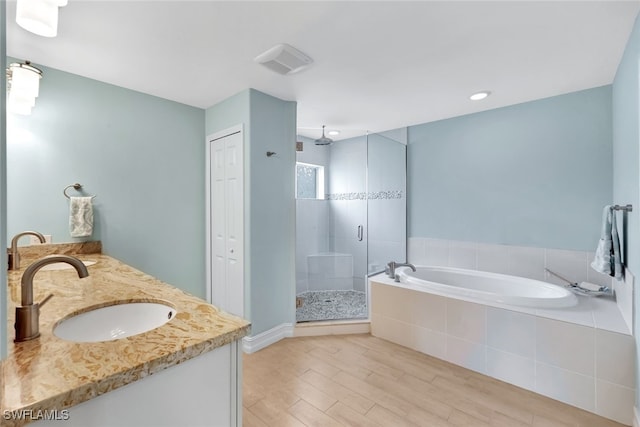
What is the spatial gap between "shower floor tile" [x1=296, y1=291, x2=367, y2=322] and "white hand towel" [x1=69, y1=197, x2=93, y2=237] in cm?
204

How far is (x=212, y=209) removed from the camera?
9.86ft

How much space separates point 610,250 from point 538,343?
2.66ft

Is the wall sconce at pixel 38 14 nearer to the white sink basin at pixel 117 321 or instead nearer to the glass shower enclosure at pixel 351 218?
the white sink basin at pixel 117 321

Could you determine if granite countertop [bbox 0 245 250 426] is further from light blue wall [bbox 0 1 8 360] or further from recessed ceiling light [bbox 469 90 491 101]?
recessed ceiling light [bbox 469 90 491 101]

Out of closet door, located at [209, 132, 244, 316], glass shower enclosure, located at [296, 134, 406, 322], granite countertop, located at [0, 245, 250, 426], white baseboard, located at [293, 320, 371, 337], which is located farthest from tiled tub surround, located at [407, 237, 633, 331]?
granite countertop, located at [0, 245, 250, 426]

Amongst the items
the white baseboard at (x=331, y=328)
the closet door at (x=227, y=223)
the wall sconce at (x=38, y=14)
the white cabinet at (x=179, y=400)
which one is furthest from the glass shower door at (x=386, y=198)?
the wall sconce at (x=38, y=14)

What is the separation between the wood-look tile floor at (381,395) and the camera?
1.71 m

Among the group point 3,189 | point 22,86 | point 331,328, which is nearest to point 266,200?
point 331,328

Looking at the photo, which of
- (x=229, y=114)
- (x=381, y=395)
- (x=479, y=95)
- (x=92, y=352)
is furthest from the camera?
(x=229, y=114)

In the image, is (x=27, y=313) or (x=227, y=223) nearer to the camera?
(x=27, y=313)

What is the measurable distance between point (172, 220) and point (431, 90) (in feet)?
9.16

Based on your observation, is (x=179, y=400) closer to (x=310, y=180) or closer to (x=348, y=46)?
(x=348, y=46)

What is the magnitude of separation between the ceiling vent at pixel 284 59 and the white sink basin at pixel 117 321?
168 centimetres

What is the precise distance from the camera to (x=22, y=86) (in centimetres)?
183
